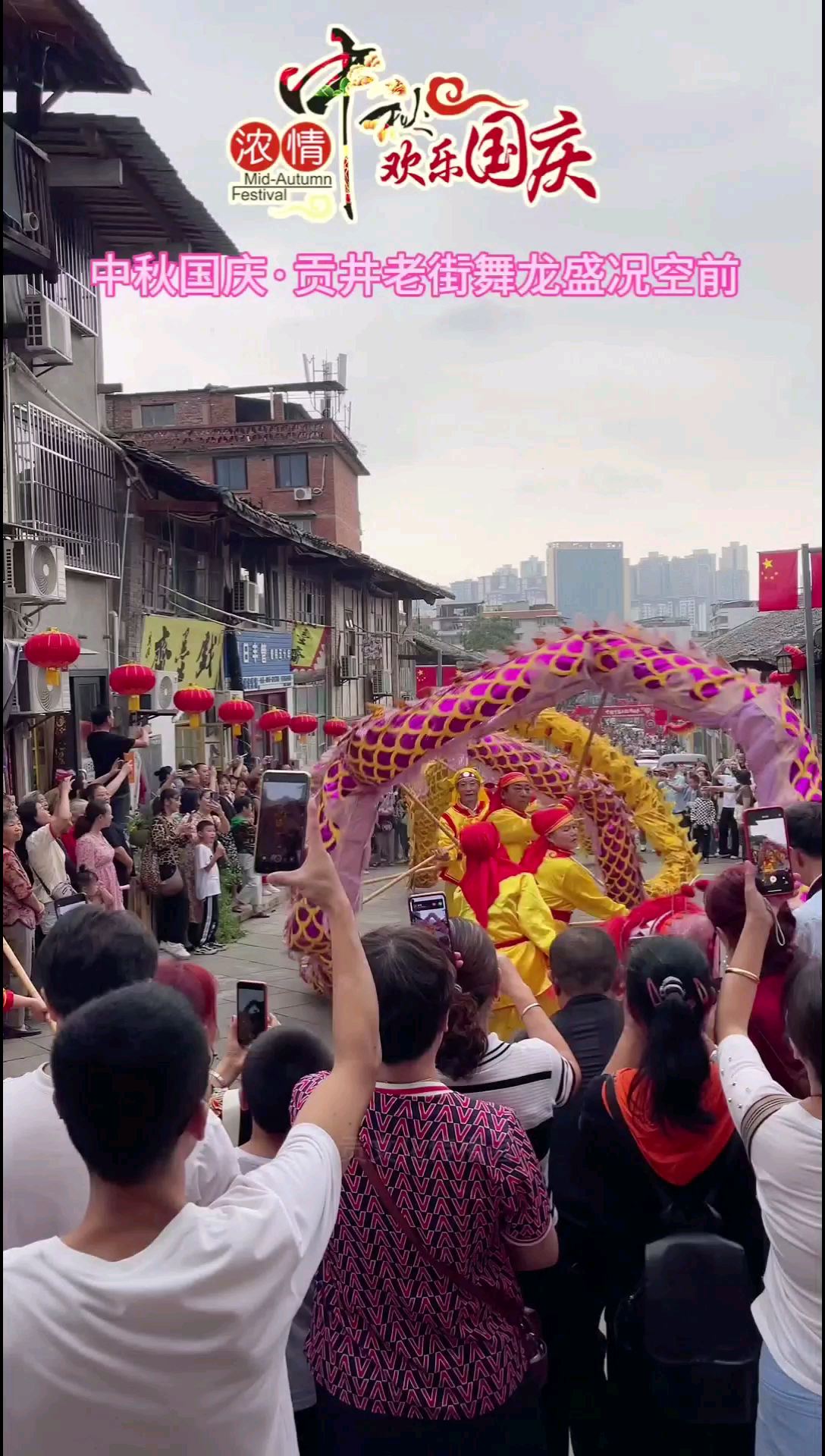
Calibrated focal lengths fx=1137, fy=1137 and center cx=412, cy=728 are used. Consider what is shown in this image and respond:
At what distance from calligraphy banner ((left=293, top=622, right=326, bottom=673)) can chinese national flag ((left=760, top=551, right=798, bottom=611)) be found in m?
6.16

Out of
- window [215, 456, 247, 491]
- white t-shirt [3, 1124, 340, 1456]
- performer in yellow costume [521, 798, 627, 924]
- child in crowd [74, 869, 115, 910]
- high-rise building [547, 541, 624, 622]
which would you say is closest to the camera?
white t-shirt [3, 1124, 340, 1456]

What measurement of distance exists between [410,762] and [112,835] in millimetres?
3480

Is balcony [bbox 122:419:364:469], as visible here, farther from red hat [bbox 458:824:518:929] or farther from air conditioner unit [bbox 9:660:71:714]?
red hat [bbox 458:824:518:929]

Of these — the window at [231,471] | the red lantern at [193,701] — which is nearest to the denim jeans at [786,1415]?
the red lantern at [193,701]

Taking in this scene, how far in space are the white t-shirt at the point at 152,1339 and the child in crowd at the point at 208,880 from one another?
6891 mm

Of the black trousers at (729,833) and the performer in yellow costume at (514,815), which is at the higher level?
the performer in yellow costume at (514,815)

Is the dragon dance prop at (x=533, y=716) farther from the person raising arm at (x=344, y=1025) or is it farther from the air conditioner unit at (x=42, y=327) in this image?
the air conditioner unit at (x=42, y=327)

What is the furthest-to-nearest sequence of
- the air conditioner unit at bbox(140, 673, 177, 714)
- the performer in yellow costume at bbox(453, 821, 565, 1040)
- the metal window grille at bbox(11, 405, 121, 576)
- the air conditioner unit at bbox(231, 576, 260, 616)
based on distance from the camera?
1. the air conditioner unit at bbox(231, 576, 260, 616)
2. the air conditioner unit at bbox(140, 673, 177, 714)
3. the metal window grille at bbox(11, 405, 121, 576)
4. the performer in yellow costume at bbox(453, 821, 565, 1040)

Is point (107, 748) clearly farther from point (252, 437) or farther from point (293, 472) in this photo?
point (293, 472)

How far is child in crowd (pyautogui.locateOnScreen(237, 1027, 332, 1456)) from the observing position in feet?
5.90

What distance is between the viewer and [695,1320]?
5.80 ft

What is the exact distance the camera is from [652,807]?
5.85m

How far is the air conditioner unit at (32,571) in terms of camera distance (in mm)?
7848

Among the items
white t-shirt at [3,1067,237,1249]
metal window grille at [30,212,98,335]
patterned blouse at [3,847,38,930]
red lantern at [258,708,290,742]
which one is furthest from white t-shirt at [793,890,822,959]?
red lantern at [258,708,290,742]
